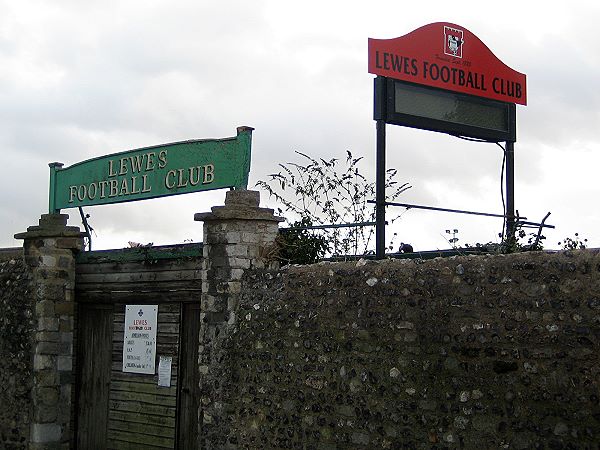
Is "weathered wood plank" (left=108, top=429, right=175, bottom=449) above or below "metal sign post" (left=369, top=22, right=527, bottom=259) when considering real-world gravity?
below

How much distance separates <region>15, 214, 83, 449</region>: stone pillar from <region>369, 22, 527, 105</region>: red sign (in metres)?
5.22

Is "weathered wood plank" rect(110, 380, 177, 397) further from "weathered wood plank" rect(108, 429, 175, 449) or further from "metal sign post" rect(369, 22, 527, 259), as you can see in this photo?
"metal sign post" rect(369, 22, 527, 259)

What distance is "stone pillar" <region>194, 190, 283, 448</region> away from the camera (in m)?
10.2

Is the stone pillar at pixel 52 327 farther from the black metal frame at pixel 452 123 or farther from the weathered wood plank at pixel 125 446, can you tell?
the black metal frame at pixel 452 123

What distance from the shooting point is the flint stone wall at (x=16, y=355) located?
42.5ft

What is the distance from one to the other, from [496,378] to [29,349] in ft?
24.2

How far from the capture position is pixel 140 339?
39.3 feet

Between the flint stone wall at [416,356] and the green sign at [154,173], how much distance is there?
143 cm

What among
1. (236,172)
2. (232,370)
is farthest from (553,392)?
(236,172)

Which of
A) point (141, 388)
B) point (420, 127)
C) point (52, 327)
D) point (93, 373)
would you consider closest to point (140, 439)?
point (141, 388)

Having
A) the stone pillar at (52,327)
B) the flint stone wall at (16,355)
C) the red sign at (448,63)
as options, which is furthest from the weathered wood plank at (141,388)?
the red sign at (448,63)

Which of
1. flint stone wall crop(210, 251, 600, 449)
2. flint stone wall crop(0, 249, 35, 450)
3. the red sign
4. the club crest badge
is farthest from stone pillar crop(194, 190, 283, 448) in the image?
flint stone wall crop(0, 249, 35, 450)

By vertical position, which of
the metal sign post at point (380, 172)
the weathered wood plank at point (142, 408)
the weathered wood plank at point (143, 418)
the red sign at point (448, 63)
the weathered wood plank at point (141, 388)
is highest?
the red sign at point (448, 63)

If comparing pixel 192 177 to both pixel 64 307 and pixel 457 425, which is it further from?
pixel 457 425
